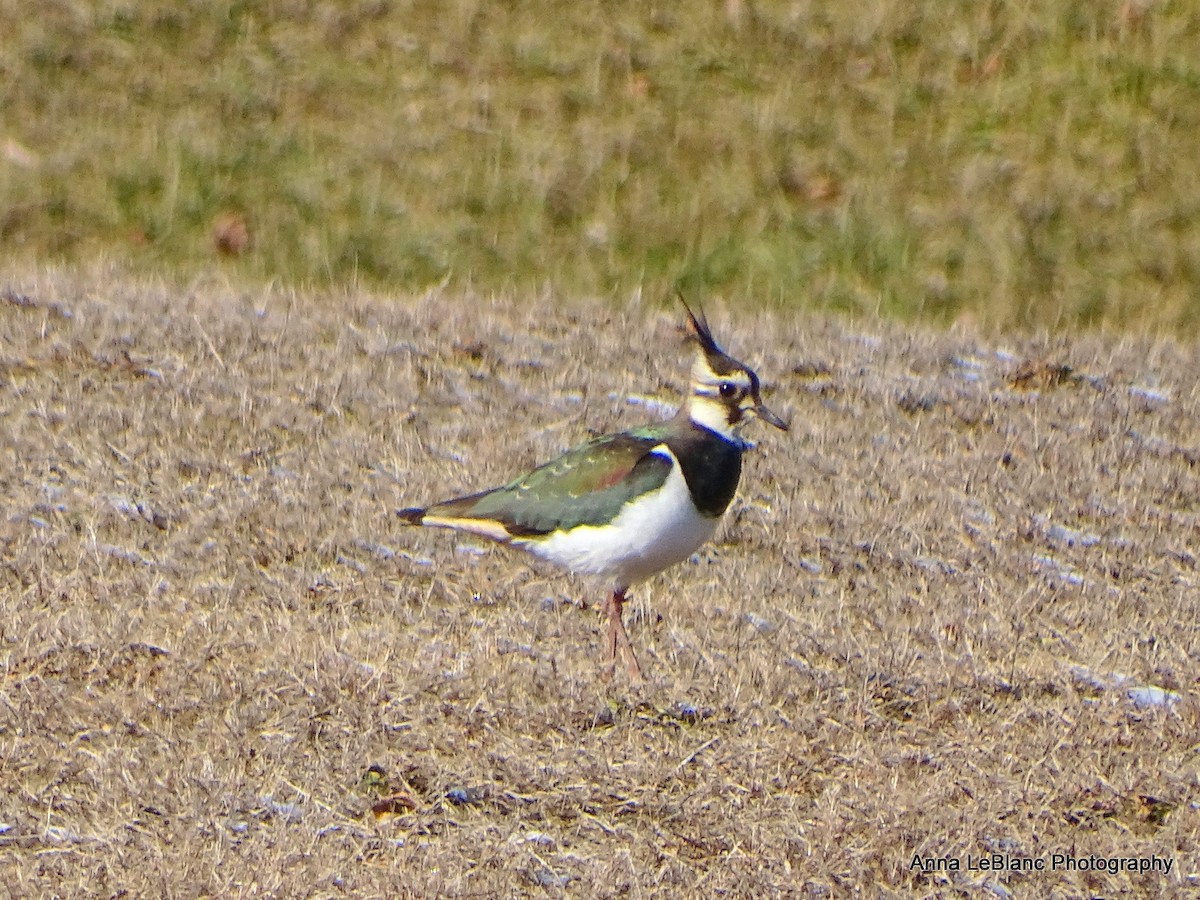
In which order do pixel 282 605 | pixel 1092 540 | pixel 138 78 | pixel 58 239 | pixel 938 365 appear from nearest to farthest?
pixel 282 605
pixel 1092 540
pixel 938 365
pixel 58 239
pixel 138 78

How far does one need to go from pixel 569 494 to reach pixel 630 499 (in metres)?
0.27

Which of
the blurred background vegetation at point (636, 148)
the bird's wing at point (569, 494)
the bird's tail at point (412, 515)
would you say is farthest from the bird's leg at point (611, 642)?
the blurred background vegetation at point (636, 148)

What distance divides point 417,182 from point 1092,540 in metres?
6.29

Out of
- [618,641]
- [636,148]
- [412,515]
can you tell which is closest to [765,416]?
[618,641]

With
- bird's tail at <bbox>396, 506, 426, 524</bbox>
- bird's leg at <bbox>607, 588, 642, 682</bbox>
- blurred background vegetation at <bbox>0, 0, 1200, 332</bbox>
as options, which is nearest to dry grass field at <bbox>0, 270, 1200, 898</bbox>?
bird's leg at <bbox>607, 588, 642, 682</bbox>

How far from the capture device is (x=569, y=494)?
6.33 meters

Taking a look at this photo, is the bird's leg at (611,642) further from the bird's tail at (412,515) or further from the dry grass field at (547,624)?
the bird's tail at (412,515)

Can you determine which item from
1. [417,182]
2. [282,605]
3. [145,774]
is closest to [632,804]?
[145,774]

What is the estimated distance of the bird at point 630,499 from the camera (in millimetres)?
6102

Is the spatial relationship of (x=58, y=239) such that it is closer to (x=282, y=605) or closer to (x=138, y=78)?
(x=138, y=78)

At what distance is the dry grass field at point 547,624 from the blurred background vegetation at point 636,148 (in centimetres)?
201

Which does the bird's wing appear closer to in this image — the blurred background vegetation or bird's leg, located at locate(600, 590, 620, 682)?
bird's leg, located at locate(600, 590, 620, 682)

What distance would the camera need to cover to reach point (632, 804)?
5.22m

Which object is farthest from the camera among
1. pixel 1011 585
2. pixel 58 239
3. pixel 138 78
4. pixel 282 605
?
pixel 138 78
